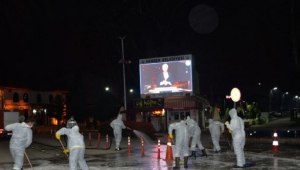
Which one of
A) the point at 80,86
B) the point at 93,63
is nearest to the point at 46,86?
the point at 80,86

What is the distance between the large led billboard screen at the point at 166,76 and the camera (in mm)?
40719

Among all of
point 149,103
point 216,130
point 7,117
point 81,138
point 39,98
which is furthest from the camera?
point 39,98

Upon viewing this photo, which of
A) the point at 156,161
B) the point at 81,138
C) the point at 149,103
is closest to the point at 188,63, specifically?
the point at 149,103

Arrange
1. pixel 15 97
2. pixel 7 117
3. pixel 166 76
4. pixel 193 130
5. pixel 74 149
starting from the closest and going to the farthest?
pixel 74 149, pixel 193 130, pixel 7 117, pixel 166 76, pixel 15 97

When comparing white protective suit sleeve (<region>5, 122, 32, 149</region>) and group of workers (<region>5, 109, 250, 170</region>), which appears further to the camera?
white protective suit sleeve (<region>5, 122, 32, 149</region>)

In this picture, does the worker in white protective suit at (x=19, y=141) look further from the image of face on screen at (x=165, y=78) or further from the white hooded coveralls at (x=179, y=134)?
the image of face on screen at (x=165, y=78)

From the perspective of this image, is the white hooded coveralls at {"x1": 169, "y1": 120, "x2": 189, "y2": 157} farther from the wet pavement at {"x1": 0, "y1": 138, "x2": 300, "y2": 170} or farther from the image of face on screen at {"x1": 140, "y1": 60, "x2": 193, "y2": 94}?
the image of face on screen at {"x1": 140, "y1": 60, "x2": 193, "y2": 94}

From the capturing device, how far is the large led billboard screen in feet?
134

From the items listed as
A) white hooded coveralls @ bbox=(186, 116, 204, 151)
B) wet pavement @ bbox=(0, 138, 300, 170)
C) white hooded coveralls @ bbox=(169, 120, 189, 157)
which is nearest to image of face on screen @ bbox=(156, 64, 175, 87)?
wet pavement @ bbox=(0, 138, 300, 170)

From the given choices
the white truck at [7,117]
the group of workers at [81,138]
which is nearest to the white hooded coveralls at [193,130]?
the group of workers at [81,138]

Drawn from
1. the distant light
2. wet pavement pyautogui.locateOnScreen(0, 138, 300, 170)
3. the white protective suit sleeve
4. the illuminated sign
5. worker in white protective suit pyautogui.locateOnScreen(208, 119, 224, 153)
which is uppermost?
the distant light

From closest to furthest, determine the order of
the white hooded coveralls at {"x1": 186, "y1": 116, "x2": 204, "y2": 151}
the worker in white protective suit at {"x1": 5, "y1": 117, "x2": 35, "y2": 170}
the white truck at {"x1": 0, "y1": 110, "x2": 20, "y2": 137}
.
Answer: the worker in white protective suit at {"x1": 5, "y1": 117, "x2": 35, "y2": 170}
the white hooded coveralls at {"x1": 186, "y1": 116, "x2": 204, "y2": 151}
the white truck at {"x1": 0, "y1": 110, "x2": 20, "y2": 137}

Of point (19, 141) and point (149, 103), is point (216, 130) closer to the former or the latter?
point (19, 141)

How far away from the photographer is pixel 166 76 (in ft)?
137
